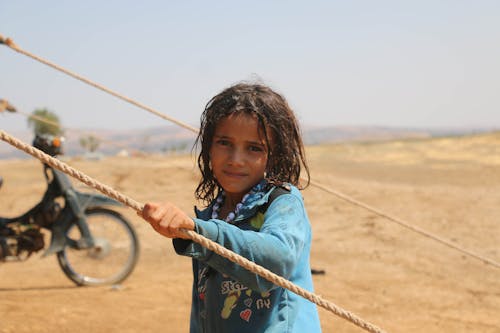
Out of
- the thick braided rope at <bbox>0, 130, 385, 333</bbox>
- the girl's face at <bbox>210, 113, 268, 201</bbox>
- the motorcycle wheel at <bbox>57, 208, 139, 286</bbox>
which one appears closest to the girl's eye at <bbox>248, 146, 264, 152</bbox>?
the girl's face at <bbox>210, 113, 268, 201</bbox>

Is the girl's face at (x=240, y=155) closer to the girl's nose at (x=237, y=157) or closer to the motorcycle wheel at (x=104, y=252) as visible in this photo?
the girl's nose at (x=237, y=157)

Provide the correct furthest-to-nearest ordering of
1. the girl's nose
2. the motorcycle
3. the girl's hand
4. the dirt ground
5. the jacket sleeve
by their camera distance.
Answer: the motorcycle
the dirt ground
the girl's nose
the jacket sleeve
the girl's hand

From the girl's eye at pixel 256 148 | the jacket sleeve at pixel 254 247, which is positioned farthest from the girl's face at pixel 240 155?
the jacket sleeve at pixel 254 247

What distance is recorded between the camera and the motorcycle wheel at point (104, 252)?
540cm

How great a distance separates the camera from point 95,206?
17.8 feet

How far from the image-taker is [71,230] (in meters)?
5.45

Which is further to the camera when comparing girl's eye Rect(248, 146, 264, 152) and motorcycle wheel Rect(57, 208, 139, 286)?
motorcycle wheel Rect(57, 208, 139, 286)

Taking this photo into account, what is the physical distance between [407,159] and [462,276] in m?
16.0

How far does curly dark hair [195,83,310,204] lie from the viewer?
190 cm

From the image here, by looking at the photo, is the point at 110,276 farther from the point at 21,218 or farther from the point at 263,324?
the point at 263,324

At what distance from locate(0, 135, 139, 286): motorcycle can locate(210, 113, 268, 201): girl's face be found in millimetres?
3699

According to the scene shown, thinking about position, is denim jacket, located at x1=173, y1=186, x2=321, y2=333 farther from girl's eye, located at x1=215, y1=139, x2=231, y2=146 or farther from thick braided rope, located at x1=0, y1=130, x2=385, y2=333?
girl's eye, located at x1=215, y1=139, x2=231, y2=146

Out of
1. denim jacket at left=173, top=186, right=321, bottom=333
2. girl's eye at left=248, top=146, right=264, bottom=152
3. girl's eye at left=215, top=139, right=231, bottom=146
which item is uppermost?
girl's eye at left=215, top=139, right=231, bottom=146

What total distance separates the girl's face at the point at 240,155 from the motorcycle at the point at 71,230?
3.70 metres
